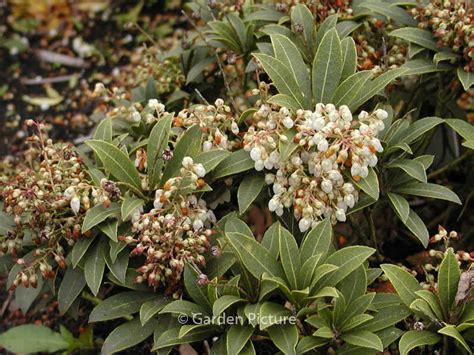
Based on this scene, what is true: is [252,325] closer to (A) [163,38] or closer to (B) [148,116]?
(B) [148,116]

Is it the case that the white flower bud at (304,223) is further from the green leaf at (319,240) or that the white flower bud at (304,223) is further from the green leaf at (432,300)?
the green leaf at (432,300)

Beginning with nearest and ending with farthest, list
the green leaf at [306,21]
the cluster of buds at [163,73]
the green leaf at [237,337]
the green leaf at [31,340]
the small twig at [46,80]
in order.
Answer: the green leaf at [237,337], the green leaf at [306,21], the green leaf at [31,340], the cluster of buds at [163,73], the small twig at [46,80]

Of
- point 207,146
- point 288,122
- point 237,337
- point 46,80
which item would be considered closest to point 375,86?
point 288,122

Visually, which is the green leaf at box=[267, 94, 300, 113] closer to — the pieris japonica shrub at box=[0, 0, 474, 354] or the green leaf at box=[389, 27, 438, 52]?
the pieris japonica shrub at box=[0, 0, 474, 354]

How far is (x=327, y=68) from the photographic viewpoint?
249 centimetres

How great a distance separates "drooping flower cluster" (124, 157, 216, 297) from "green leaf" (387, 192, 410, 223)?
2.01ft

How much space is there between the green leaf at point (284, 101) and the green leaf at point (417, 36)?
522 mm

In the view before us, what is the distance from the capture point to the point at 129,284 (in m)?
2.45

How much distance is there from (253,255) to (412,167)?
1.95 feet

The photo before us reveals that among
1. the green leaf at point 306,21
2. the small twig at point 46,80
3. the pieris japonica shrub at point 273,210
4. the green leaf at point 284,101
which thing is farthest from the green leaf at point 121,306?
the small twig at point 46,80

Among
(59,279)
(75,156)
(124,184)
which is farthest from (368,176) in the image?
(59,279)

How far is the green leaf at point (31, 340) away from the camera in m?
2.98

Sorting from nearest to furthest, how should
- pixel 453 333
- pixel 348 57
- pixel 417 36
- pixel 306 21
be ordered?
pixel 453 333 → pixel 348 57 → pixel 417 36 → pixel 306 21

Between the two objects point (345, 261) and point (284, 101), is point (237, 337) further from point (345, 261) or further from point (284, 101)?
point (284, 101)
